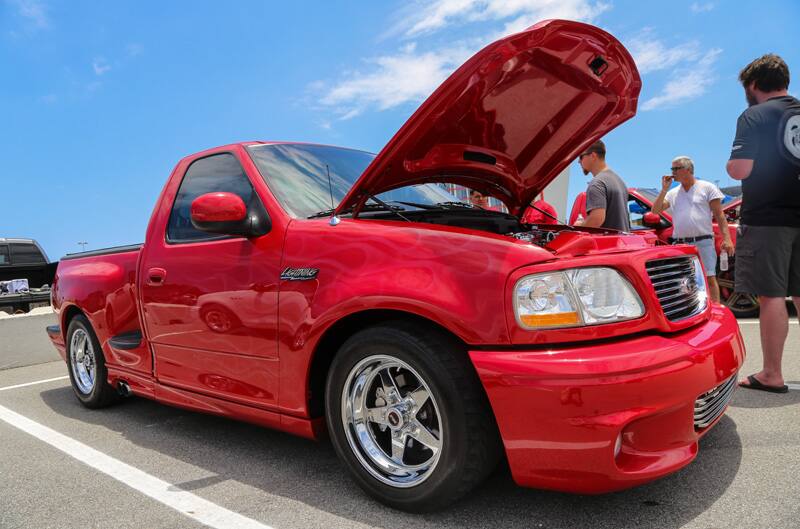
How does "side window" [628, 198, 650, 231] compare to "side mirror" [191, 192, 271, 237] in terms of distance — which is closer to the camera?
"side mirror" [191, 192, 271, 237]

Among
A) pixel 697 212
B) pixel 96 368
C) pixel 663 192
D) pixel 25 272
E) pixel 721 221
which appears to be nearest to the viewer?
pixel 96 368

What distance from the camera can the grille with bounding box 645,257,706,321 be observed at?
2.19m

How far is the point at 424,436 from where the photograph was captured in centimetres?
226

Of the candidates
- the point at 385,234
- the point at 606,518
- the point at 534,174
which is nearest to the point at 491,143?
the point at 534,174

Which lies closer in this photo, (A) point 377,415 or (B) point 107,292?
(A) point 377,415

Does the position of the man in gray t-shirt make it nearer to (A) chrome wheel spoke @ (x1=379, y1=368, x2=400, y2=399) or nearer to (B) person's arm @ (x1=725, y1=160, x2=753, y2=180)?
(B) person's arm @ (x1=725, y1=160, x2=753, y2=180)

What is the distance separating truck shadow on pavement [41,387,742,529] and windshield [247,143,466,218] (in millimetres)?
1266

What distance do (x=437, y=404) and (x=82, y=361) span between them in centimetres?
358

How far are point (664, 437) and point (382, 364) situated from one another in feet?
3.49

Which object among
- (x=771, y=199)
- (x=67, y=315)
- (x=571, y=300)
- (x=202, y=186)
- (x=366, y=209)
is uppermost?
(x=202, y=186)

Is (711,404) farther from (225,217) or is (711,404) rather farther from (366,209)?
(225,217)

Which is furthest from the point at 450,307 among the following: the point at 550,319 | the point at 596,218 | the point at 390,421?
the point at 596,218

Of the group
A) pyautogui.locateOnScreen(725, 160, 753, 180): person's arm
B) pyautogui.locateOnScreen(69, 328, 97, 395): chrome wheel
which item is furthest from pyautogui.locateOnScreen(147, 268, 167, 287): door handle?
pyautogui.locateOnScreen(725, 160, 753, 180): person's arm

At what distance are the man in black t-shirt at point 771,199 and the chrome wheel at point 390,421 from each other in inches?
100
